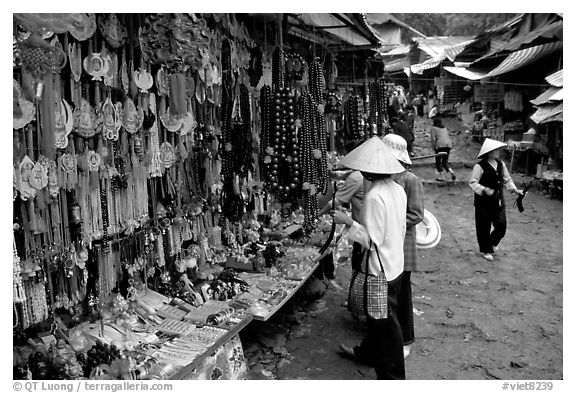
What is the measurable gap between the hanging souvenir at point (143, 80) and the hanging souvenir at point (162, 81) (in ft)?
0.31

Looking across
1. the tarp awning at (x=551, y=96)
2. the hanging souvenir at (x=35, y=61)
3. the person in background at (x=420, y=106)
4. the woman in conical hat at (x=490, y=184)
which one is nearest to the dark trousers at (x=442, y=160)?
the tarp awning at (x=551, y=96)

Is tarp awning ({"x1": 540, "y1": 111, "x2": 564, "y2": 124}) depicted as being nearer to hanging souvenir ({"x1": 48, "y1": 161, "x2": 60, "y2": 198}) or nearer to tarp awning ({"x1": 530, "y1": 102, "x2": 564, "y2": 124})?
tarp awning ({"x1": 530, "y1": 102, "x2": 564, "y2": 124})

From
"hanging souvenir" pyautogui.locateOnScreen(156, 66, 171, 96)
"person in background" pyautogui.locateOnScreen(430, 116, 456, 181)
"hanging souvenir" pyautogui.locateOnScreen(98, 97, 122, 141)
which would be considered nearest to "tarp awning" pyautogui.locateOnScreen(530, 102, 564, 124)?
"person in background" pyautogui.locateOnScreen(430, 116, 456, 181)

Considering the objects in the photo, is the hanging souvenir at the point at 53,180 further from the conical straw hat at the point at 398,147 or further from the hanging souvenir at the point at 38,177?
the conical straw hat at the point at 398,147

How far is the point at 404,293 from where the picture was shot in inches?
162

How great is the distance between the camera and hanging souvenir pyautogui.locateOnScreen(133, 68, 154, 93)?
3.31m

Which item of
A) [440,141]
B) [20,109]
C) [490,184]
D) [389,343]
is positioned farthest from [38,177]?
[440,141]

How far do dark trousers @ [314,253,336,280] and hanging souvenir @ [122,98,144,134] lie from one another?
2.96 meters

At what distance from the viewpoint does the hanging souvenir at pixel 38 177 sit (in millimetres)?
2671

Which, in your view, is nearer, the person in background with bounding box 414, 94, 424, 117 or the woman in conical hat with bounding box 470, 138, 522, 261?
the woman in conical hat with bounding box 470, 138, 522, 261

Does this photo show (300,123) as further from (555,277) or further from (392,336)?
(555,277)

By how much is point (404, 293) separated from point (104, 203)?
7.73 ft

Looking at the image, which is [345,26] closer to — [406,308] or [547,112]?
[406,308]
